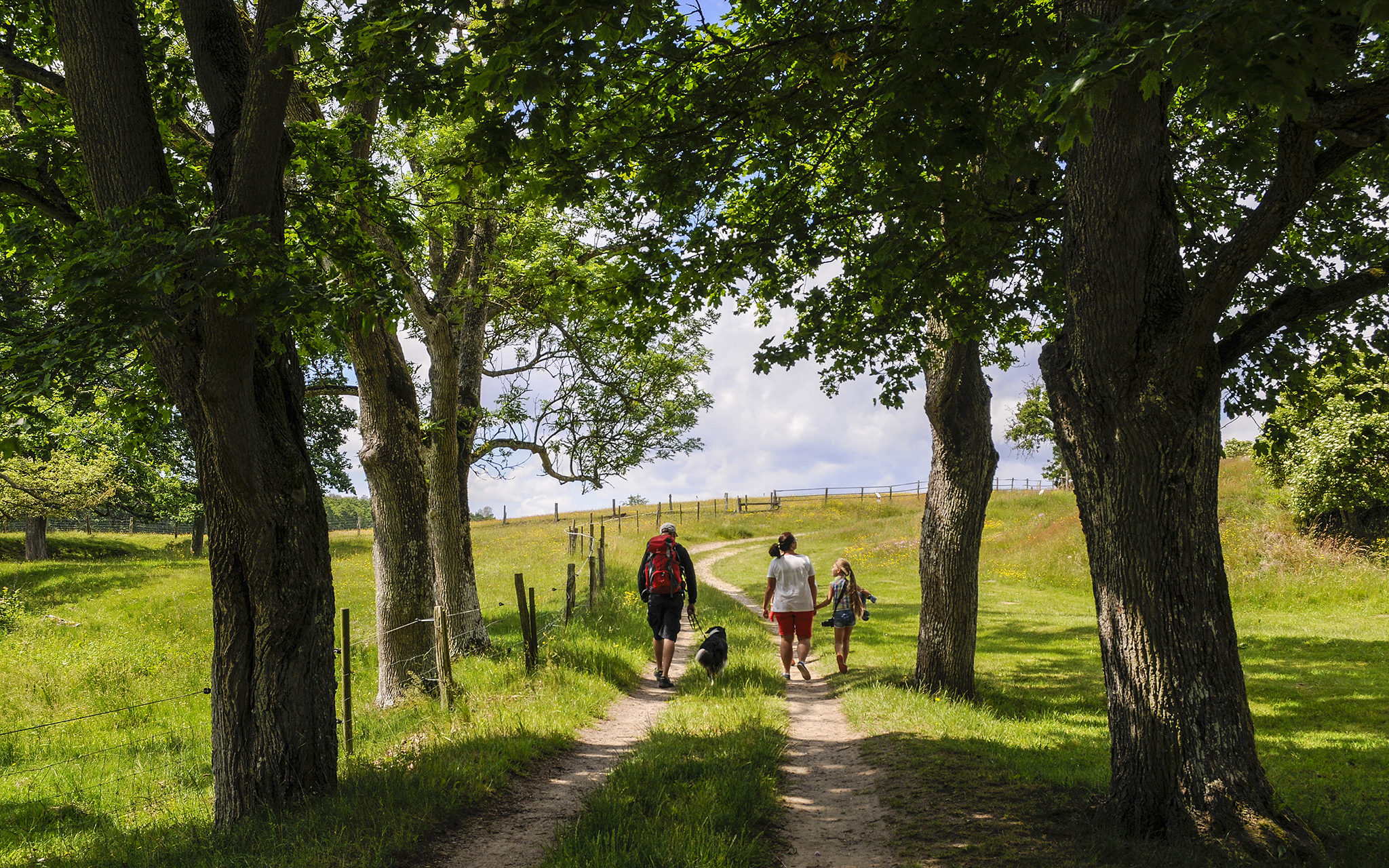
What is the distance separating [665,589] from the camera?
434 inches

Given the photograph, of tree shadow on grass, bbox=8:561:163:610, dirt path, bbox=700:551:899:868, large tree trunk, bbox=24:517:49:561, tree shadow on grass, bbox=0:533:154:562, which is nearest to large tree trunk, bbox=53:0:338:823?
dirt path, bbox=700:551:899:868

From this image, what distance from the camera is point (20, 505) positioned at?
25766mm

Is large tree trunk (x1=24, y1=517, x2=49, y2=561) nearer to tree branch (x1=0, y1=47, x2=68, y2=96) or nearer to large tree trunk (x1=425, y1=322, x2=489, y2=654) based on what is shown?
large tree trunk (x1=425, y1=322, x2=489, y2=654)

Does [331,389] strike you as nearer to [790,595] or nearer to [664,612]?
[664,612]

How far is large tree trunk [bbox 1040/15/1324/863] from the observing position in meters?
5.03

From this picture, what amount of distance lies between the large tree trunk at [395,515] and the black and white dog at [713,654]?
380 cm

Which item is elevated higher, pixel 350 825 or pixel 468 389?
pixel 468 389

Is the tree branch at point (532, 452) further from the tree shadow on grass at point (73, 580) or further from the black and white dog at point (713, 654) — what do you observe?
the tree shadow on grass at point (73, 580)

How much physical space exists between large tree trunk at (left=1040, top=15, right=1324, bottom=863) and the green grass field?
56cm

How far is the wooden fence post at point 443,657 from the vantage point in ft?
29.3

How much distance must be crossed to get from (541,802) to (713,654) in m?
4.52

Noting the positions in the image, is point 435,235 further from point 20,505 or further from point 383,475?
point 20,505

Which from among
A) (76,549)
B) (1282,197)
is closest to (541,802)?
(1282,197)

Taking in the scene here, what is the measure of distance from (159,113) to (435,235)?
4.82 meters
